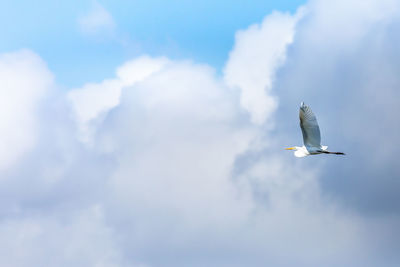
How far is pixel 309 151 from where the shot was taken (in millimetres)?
147250

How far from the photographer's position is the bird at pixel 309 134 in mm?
138250

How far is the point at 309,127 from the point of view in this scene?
141875 mm

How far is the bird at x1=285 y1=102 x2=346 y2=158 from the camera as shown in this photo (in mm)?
138250

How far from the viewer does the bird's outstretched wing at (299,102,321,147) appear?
137750 mm

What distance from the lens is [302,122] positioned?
141 meters

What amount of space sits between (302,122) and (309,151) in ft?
25.9

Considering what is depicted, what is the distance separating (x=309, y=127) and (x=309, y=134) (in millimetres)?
1826

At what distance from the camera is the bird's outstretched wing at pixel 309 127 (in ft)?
452

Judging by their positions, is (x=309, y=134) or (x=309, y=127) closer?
(x=309, y=127)

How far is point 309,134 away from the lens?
14338 centimetres
